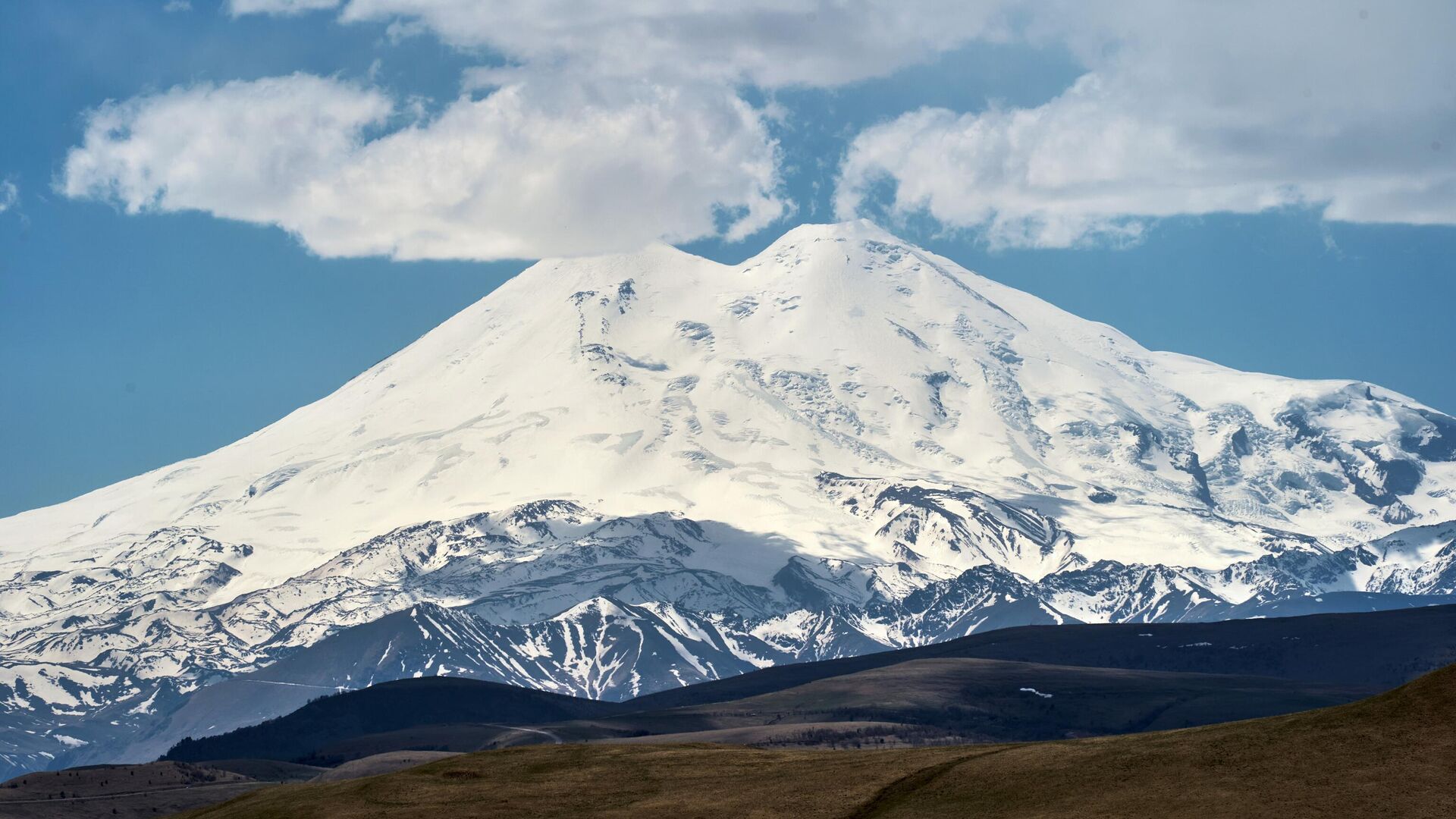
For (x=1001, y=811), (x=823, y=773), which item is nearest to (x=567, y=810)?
(x=823, y=773)

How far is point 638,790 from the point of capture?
163750 millimetres

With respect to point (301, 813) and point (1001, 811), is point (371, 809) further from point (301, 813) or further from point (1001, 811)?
point (1001, 811)

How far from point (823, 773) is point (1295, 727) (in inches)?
1625

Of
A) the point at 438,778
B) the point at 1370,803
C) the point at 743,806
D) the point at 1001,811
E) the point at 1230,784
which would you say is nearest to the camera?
the point at 1370,803

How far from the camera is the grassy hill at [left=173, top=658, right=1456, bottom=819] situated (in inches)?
4783

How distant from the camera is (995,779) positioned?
144750mm

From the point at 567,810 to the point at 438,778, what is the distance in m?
22.4

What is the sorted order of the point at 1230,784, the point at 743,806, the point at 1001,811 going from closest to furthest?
1. the point at 1230,784
2. the point at 1001,811
3. the point at 743,806

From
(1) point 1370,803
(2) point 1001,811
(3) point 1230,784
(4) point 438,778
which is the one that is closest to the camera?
(1) point 1370,803

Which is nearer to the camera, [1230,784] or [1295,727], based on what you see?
[1230,784]

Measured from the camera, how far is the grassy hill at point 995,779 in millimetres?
121500

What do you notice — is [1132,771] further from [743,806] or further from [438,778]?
[438,778]

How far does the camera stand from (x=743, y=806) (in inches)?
5891

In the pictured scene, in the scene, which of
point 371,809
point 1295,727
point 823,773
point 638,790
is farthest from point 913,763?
point 371,809
